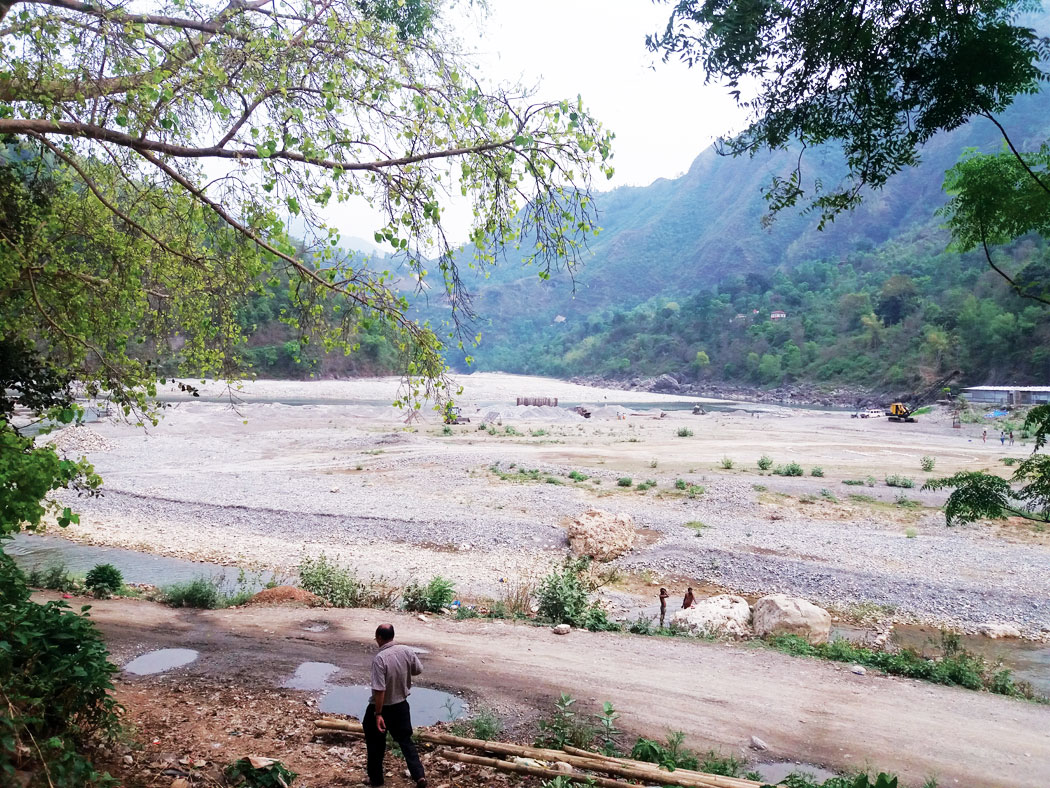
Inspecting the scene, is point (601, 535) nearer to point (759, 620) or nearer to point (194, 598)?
point (759, 620)

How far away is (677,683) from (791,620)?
4336 millimetres

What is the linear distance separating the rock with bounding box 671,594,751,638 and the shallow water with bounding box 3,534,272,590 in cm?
888

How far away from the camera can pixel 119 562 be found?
15.2m

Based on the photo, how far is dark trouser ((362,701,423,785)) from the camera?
4.99 metres

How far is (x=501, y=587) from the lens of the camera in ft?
46.9

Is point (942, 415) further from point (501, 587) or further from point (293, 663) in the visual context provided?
point (293, 663)

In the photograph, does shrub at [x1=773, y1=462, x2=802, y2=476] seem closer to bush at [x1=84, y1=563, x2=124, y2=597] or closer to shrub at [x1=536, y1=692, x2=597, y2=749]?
shrub at [x1=536, y1=692, x2=597, y2=749]

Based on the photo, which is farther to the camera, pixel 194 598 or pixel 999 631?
pixel 999 631

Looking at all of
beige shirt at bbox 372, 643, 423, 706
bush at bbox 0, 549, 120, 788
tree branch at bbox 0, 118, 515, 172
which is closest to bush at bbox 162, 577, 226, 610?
bush at bbox 0, 549, 120, 788

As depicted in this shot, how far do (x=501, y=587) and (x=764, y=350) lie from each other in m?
101

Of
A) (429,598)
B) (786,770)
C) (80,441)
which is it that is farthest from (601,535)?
(80,441)

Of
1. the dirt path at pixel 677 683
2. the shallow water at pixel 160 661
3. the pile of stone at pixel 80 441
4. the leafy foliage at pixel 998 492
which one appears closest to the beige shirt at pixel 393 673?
the dirt path at pixel 677 683

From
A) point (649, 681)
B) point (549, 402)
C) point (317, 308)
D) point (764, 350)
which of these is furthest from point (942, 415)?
point (317, 308)

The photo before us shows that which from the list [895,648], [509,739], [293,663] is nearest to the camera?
[509,739]
